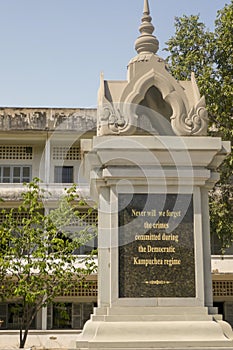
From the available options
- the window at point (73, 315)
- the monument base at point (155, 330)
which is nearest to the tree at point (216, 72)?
the window at point (73, 315)

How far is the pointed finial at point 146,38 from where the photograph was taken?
26.5ft

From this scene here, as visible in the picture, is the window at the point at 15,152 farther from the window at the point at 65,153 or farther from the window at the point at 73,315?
the window at the point at 73,315

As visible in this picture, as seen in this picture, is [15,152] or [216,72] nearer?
[216,72]

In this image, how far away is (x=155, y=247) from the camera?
23.0 ft

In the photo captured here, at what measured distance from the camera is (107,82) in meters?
7.79

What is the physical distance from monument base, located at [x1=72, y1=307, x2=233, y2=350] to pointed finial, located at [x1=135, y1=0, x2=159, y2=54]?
143 inches

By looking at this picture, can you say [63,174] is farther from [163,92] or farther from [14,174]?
[163,92]

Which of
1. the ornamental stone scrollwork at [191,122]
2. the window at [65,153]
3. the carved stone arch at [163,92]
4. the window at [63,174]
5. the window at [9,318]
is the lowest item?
the window at [9,318]

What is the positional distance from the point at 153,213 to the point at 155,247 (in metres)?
0.42

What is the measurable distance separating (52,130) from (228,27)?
409 inches

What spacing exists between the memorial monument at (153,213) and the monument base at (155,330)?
12mm

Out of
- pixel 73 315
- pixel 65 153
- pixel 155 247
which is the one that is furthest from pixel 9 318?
pixel 155 247

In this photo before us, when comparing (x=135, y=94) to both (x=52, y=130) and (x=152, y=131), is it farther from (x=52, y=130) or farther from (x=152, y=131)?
(x=52, y=130)

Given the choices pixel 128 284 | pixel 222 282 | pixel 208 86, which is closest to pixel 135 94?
pixel 128 284
